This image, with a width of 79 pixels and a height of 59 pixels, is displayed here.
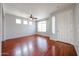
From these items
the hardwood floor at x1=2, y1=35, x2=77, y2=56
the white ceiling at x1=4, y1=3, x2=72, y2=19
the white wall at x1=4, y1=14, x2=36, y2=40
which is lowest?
the hardwood floor at x1=2, y1=35, x2=77, y2=56

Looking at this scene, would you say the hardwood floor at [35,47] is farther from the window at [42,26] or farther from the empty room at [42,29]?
the window at [42,26]

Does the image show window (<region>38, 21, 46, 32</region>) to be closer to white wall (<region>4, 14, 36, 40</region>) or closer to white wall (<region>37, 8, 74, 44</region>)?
white wall (<region>37, 8, 74, 44</region>)

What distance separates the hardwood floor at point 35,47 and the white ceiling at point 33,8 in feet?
1.62

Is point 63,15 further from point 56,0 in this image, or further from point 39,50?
point 39,50

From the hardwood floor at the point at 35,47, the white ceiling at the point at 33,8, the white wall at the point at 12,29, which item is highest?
the white ceiling at the point at 33,8

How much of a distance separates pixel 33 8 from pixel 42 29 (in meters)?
0.47

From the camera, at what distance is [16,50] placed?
1854 mm

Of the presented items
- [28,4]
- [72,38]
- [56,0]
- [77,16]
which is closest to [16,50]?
[28,4]

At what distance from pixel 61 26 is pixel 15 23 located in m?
0.95

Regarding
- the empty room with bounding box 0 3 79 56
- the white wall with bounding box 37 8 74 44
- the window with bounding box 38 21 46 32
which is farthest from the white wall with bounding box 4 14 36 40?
the white wall with bounding box 37 8 74 44

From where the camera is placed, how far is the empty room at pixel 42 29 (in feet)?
6.09

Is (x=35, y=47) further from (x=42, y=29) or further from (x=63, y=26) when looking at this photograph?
(x=63, y=26)

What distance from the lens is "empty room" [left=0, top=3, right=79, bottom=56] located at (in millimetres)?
1856

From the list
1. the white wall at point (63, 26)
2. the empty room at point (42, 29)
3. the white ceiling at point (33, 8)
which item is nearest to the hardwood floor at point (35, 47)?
the empty room at point (42, 29)
